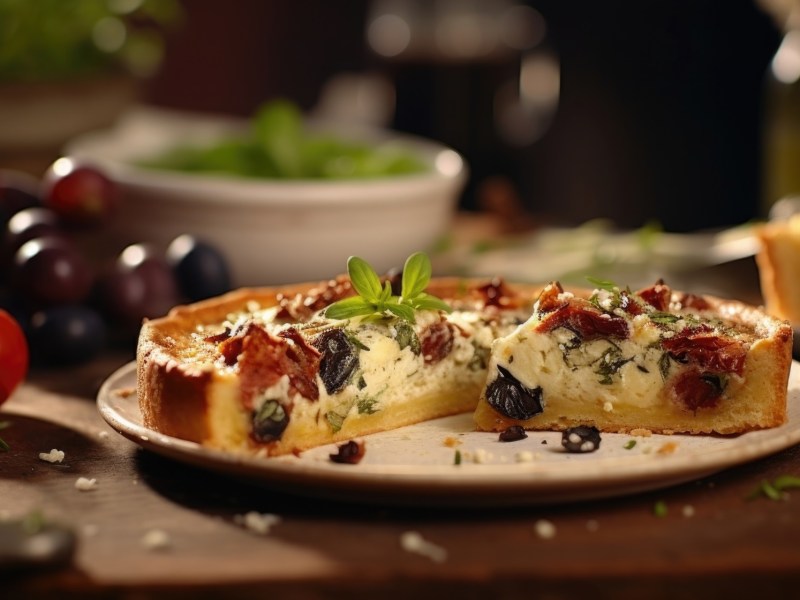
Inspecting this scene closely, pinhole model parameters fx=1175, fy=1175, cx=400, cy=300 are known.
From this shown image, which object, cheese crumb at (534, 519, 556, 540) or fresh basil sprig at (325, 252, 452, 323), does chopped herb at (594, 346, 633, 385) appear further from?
cheese crumb at (534, 519, 556, 540)

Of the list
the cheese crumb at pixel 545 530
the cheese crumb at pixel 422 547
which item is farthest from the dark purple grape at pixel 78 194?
the cheese crumb at pixel 545 530

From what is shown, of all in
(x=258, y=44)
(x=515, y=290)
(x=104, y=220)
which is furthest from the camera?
(x=258, y=44)

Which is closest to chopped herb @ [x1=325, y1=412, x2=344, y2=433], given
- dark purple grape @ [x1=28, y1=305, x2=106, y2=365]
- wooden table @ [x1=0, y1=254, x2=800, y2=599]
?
wooden table @ [x1=0, y1=254, x2=800, y2=599]

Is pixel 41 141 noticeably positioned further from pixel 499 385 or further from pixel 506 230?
pixel 499 385

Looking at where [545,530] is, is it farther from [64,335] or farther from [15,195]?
[15,195]

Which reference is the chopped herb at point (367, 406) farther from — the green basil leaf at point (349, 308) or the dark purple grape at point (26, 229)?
the dark purple grape at point (26, 229)

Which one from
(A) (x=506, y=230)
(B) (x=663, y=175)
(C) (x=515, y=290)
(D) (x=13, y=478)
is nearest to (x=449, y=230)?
(A) (x=506, y=230)
